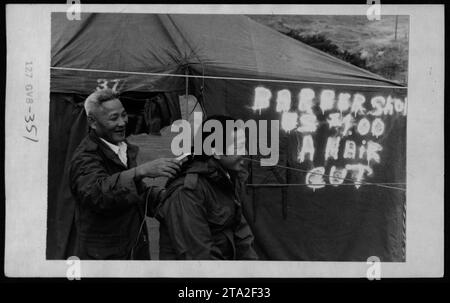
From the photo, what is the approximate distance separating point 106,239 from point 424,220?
6.19ft

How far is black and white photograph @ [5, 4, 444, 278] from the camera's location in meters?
3.41

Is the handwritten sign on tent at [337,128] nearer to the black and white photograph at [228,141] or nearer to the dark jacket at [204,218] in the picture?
the black and white photograph at [228,141]

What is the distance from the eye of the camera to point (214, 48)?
11.2 feet

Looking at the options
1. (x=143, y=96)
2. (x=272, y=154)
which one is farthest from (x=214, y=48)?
(x=272, y=154)

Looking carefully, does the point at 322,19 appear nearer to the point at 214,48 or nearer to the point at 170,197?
the point at 214,48

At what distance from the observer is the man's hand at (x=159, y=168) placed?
3416 millimetres

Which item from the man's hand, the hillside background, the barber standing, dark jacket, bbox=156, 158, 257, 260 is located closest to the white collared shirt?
the barber standing

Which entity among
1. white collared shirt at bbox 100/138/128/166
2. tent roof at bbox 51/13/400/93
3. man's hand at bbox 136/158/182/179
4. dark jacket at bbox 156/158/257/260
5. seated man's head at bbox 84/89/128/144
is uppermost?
tent roof at bbox 51/13/400/93

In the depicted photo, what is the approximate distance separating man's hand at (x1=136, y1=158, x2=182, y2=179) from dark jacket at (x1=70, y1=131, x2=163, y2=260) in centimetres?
5

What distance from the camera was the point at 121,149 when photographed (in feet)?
11.3

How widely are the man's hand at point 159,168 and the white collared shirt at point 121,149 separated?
0.10 metres

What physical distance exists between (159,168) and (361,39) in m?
1.42

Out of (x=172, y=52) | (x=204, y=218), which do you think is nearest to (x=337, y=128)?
(x=204, y=218)

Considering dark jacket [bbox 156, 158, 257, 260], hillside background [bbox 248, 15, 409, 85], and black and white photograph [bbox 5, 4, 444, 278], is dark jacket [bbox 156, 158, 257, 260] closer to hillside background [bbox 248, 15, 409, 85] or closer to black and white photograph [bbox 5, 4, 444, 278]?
black and white photograph [bbox 5, 4, 444, 278]
